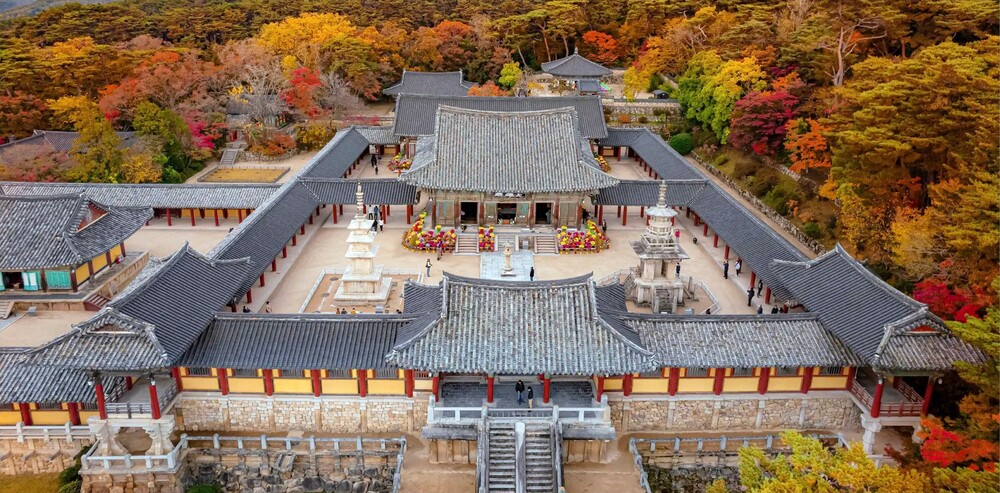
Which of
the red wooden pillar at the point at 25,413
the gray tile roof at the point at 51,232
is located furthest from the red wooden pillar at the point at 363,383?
the gray tile roof at the point at 51,232

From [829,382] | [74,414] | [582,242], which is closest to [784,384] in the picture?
[829,382]

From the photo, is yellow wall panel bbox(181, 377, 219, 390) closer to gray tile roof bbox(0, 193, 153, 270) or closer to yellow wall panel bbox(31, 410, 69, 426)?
yellow wall panel bbox(31, 410, 69, 426)

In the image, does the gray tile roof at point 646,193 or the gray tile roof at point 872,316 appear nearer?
the gray tile roof at point 872,316

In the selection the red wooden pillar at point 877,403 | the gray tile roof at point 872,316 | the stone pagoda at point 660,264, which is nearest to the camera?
the gray tile roof at point 872,316

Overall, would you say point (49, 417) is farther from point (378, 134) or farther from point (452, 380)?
point (378, 134)

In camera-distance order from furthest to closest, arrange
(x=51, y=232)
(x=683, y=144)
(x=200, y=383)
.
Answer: (x=683, y=144)
(x=51, y=232)
(x=200, y=383)

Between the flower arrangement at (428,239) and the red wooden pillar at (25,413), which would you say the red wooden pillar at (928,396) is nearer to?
the flower arrangement at (428,239)
